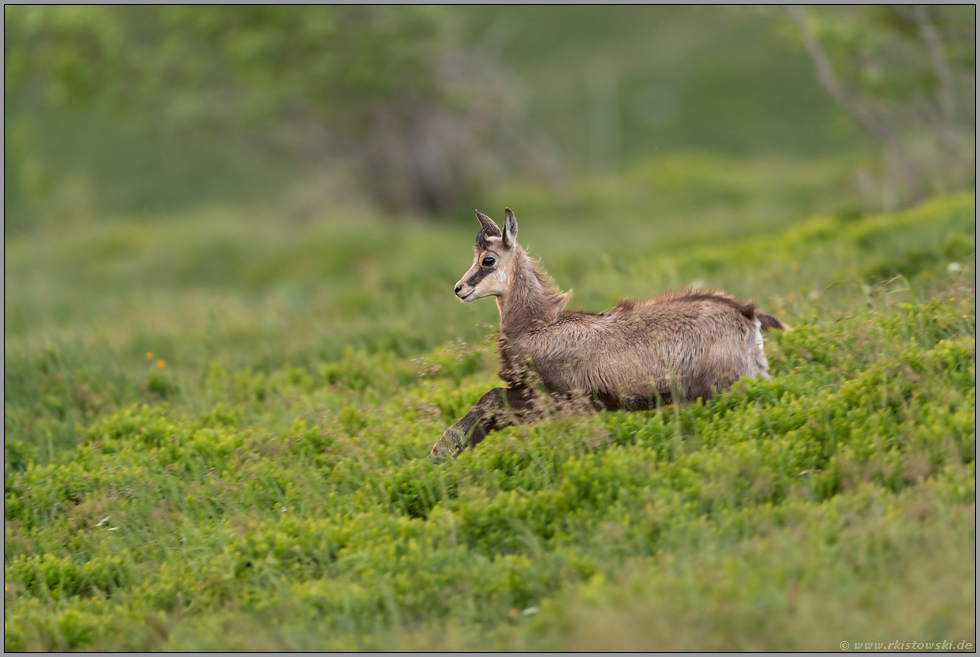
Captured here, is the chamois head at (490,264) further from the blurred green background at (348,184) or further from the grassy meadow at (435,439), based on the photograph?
the blurred green background at (348,184)

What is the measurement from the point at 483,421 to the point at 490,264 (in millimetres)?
1092

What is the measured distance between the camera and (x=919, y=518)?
4762mm

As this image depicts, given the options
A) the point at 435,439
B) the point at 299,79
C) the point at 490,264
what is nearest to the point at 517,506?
the point at 435,439

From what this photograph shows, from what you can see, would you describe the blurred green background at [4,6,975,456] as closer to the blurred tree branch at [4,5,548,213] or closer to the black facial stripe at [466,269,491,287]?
the blurred tree branch at [4,5,548,213]

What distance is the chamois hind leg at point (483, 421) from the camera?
605 cm

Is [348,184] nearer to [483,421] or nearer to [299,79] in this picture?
[299,79]

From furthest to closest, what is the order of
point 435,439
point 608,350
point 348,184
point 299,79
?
point 348,184 < point 299,79 < point 435,439 < point 608,350

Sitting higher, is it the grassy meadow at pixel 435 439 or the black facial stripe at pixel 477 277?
the black facial stripe at pixel 477 277

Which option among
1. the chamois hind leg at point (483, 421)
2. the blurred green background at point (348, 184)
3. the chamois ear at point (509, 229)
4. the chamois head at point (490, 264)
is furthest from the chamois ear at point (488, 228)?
the blurred green background at point (348, 184)

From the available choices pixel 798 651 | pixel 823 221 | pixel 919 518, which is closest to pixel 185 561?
pixel 798 651

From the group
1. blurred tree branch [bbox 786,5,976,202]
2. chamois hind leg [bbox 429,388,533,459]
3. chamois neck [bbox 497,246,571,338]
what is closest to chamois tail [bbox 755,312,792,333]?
chamois neck [bbox 497,246,571,338]

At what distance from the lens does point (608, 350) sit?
6016 millimetres

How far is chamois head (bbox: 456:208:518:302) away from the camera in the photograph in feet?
19.9

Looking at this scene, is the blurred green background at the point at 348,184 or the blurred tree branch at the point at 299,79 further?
the blurred tree branch at the point at 299,79
